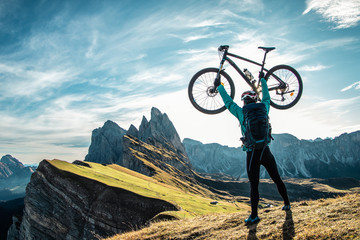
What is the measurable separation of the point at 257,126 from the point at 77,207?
172ft

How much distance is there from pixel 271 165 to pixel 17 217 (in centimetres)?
11241

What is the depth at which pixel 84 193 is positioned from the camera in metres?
47.4

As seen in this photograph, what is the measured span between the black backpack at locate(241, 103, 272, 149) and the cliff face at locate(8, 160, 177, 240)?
1617 inches

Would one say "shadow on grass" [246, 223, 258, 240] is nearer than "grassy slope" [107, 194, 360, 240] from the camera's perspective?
No

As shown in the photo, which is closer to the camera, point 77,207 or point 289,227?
point 289,227

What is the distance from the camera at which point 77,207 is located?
4797 centimetres

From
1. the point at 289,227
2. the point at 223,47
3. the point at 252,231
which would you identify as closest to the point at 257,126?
the point at 289,227

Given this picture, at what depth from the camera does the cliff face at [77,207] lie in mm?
44875

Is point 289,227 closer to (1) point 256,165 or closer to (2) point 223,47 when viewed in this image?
(1) point 256,165

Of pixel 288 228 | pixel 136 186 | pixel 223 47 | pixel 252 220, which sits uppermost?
pixel 223 47

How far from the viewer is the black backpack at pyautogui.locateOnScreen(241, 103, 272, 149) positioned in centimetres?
732

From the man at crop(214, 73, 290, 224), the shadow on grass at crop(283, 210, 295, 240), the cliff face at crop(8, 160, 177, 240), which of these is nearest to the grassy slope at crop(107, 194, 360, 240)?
the shadow on grass at crop(283, 210, 295, 240)

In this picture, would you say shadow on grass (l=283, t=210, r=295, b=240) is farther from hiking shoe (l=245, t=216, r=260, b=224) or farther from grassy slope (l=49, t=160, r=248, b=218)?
grassy slope (l=49, t=160, r=248, b=218)

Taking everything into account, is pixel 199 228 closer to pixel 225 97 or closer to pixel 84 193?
pixel 225 97
